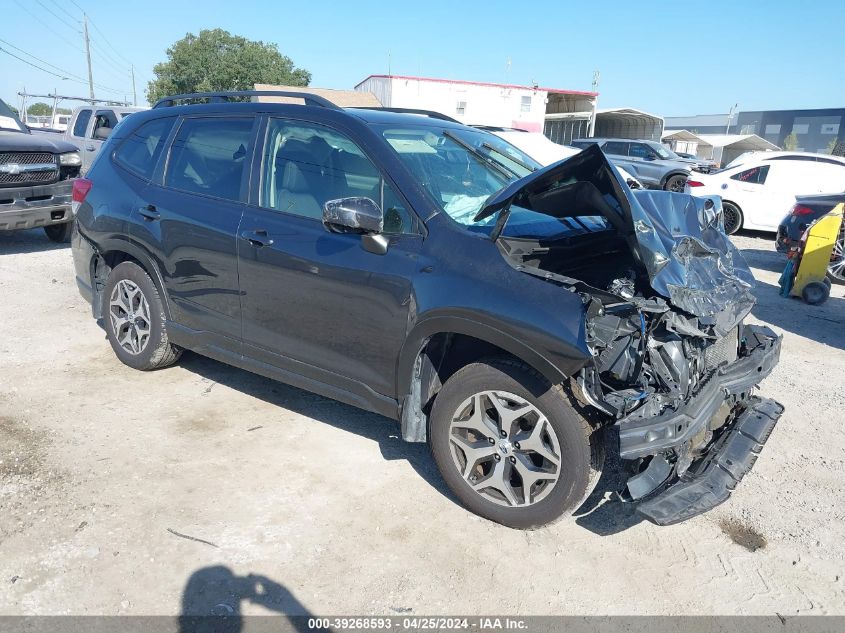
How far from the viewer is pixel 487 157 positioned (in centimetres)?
416

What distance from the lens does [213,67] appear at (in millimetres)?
53188

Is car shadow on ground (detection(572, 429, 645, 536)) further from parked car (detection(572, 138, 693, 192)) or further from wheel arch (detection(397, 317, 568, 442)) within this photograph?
parked car (detection(572, 138, 693, 192))

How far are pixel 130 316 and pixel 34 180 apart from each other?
5430 mm

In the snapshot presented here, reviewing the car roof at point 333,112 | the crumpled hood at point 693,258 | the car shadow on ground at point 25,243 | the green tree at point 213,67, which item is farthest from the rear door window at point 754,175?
the green tree at point 213,67

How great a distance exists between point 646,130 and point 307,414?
40071 millimetres

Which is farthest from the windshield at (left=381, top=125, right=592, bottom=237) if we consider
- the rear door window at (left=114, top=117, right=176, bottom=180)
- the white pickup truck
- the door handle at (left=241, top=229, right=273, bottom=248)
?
the white pickup truck

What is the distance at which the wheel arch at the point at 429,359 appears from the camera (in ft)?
10.4

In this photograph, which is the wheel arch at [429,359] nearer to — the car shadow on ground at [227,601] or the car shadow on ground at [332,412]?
the car shadow on ground at [332,412]

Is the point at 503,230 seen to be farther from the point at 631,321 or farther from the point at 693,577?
the point at 693,577

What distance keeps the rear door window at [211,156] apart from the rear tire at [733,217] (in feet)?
37.6

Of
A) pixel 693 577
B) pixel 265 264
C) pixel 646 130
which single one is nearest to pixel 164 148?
pixel 265 264

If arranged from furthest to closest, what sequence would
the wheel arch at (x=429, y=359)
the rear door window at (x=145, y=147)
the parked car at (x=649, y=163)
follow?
the parked car at (x=649, y=163), the rear door window at (x=145, y=147), the wheel arch at (x=429, y=359)

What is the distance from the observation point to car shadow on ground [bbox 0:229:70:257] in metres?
9.39

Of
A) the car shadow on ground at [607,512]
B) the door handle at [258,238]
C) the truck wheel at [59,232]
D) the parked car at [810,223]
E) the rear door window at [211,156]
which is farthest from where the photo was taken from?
the truck wheel at [59,232]
